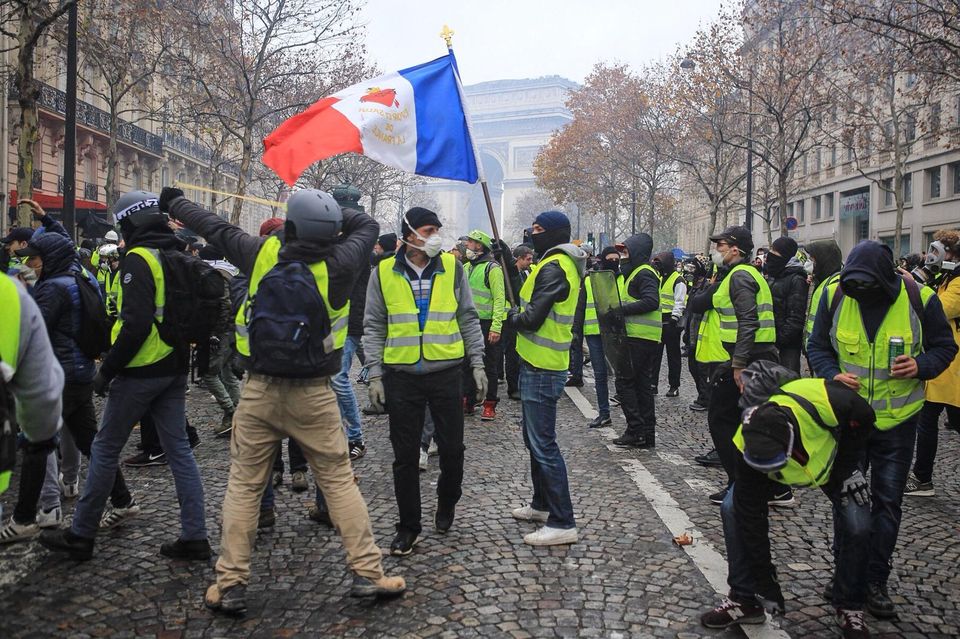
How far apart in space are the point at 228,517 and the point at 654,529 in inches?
100

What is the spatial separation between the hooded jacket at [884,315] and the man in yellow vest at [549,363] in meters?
1.38

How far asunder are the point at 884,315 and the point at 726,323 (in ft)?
7.68

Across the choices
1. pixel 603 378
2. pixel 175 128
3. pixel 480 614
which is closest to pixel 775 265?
pixel 603 378

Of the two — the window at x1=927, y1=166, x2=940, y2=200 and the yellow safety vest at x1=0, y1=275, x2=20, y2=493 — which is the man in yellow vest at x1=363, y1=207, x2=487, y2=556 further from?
the window at x1=927, y1=166, x2=940, y2=200

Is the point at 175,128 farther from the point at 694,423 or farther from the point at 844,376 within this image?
the point at 844,376

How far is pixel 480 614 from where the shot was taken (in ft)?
12.3

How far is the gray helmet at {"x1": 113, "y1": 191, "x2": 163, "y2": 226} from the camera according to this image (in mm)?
4516

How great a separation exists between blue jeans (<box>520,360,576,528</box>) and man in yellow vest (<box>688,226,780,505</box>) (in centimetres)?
117

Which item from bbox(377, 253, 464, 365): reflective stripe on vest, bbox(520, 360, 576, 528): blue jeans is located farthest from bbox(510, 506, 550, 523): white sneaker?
bbox(377, 253, 464, 365): reflective stripe on vest

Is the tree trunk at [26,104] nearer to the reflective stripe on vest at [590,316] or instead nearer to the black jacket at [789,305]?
the reflective stripe on vest at [590,316]

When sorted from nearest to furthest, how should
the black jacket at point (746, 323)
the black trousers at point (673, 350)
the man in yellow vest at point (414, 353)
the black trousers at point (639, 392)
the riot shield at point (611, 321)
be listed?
the man in yellow vest at point (414, 353) → the black jacket at point (746, 323) → the black trousers at point (639, 392) → the riot shield at point (611, 321) → the black trousers at point (673, 350)

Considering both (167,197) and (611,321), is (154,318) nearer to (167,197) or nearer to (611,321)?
(167,197)

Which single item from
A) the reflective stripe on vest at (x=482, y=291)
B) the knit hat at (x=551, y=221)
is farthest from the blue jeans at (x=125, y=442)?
the reflective stripe on vest at (x=482, y=291)

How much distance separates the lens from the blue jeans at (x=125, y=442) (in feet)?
14.4
